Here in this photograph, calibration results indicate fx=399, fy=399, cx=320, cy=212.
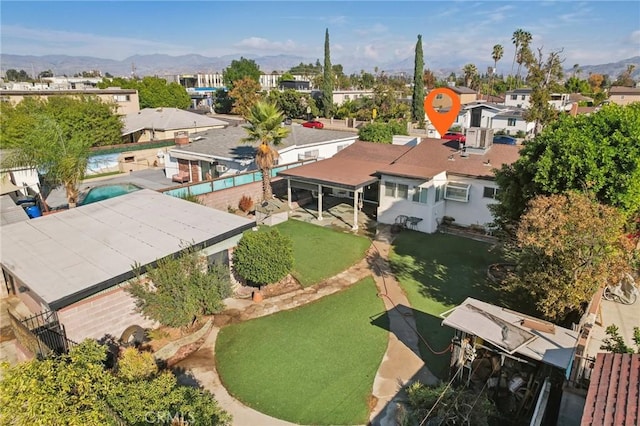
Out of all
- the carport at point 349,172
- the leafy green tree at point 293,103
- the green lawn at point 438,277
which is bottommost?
the green lawn at point 438,277

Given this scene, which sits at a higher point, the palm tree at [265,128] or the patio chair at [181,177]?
the palm tree at [265,128]

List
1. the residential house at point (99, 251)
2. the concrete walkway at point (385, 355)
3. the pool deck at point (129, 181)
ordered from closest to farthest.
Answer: the concrete walkway at point (385, 355) < the residential house at point (99, 251) < the pool deck at point (129, 181)

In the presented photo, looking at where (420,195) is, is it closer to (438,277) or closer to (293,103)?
(438,277)

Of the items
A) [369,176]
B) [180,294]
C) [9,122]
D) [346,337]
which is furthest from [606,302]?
[9,122]

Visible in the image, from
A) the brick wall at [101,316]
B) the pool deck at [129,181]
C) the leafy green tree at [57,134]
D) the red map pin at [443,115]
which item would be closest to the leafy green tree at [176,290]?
the brick wall at [101,316]

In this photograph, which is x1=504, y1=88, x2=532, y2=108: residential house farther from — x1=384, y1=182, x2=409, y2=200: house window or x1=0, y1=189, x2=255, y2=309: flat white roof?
x1=0, y1=189, x2=255, y2=309: flat white roof

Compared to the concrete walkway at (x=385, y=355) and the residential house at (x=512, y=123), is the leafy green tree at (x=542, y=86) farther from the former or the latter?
the concrete walkway at (x=385, y=355)
